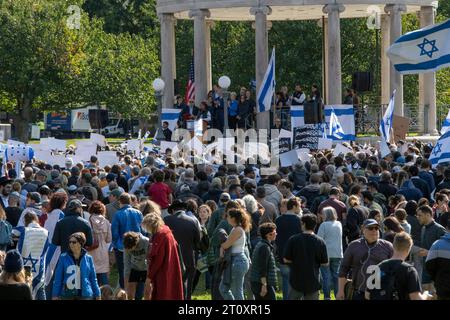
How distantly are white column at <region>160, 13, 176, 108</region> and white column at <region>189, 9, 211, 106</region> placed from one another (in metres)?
1.88

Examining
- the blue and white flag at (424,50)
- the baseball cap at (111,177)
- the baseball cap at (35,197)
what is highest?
the blue and white flag at (424,50)

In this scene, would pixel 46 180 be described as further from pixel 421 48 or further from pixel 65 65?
pixel 65 65

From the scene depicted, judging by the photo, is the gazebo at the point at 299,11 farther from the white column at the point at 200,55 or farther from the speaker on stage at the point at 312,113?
the speaker on stage at the point at 312,113

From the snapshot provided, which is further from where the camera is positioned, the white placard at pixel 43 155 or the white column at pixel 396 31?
the white column at pixel 396 31

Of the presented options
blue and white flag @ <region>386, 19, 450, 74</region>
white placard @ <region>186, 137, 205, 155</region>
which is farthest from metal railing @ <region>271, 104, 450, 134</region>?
blue and white flag @ <region>386, 19, 450, 74</region>

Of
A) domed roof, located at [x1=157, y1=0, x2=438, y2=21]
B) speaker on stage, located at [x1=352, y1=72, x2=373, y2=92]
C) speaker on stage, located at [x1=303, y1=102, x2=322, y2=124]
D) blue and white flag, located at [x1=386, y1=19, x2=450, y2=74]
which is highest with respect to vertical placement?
domed roof, located at [x1=157, y1=0, x2=438, y2=21]

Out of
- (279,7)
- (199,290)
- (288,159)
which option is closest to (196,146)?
(288,159)

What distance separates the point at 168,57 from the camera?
4853cm

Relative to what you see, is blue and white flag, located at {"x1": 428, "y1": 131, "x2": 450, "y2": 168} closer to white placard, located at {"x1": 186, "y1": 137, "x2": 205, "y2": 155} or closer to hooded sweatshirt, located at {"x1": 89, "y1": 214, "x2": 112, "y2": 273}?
hooded sweatshirt, located at {"x1": 89, "y1": 214, "x2": 112, "y2": 273}

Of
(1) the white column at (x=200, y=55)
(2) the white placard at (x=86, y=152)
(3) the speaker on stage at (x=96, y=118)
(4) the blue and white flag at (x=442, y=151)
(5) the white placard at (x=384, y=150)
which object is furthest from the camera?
(3) the speaker on stage at (x=96, y=118)

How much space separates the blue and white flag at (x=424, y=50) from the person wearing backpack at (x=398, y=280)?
9.41m

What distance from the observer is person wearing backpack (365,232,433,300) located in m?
12.9

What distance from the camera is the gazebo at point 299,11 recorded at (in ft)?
146

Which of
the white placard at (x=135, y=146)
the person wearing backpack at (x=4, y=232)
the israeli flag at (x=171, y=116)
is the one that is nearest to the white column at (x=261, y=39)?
the israeli flag at (x=171, y=116)
